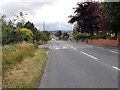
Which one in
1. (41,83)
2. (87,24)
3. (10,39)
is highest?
(87,24)

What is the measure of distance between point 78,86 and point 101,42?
3563cm

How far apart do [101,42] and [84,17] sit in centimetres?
919

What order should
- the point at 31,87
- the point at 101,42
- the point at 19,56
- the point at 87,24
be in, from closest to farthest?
the point at 31,87 < the point at 19,56 < the point at 101,42 < the point at 87,24

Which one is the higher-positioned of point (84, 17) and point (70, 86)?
point (84, 17)

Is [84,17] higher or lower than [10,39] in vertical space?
higher

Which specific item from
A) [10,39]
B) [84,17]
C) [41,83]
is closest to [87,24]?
[84,17]

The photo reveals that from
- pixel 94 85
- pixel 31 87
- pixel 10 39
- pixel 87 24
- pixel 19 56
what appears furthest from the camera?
pixel 87 24

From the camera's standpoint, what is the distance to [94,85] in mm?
6250

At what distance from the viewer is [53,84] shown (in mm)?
6551

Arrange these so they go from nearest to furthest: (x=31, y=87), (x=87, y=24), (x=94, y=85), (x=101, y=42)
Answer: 1. (x=31, y=87)
2. (x=94, y=85)
3. (x=101, y=42)
4. (x=87, y=24)

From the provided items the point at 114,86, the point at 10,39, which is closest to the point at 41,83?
the point at 114,86

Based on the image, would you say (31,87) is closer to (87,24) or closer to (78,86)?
(78,86)

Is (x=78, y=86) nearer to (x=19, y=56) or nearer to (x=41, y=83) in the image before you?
(x=41, y=83)

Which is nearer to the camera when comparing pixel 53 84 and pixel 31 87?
pixel 31 87
